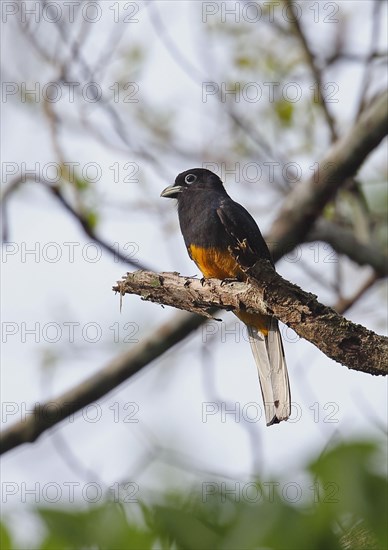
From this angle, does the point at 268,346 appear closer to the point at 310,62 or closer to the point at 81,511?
the point at 310,62

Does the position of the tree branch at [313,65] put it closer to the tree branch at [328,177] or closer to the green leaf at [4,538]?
the tree branch at [328,177]

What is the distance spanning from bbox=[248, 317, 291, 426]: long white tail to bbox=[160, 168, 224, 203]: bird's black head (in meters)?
1.36

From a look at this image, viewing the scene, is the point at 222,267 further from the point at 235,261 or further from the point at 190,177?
the point at 190,177

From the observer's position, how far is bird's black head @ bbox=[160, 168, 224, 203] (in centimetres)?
624

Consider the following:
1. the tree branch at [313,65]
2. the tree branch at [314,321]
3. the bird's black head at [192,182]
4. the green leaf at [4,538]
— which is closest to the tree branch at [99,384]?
the bird's black head at [192,182]

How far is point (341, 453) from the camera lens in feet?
4.80

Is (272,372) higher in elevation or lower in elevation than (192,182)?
lower

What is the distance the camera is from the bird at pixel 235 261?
4.97 m

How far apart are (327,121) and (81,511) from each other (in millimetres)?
6009

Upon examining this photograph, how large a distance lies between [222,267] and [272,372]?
0.69m

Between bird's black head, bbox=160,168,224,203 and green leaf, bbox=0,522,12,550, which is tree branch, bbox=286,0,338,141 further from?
green leaf, bbox=0,522,12,550

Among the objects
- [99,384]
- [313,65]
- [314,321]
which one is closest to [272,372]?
[314,321]

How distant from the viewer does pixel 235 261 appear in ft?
15.9

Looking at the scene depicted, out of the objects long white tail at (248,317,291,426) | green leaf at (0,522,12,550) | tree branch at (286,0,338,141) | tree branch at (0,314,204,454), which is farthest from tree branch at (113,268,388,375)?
tree branch at (286,0,338,141)
